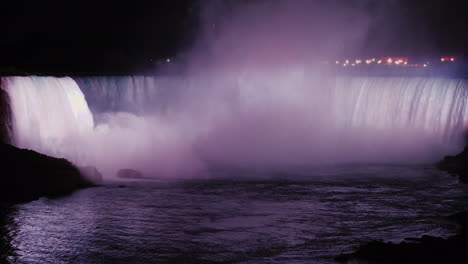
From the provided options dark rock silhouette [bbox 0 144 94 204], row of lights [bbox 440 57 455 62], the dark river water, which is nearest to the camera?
the dark river water

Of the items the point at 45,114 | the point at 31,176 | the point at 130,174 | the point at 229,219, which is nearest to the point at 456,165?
the point at 229,219

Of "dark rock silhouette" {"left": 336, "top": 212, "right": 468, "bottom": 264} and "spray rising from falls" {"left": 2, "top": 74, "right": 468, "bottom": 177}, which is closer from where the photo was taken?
"dark rock silhouette" {"left": 336, "top": 212, "right": 468, "bottom": 264}

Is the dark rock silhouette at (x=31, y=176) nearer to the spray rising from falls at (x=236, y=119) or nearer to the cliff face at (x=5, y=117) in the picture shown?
the cliff face at (x=5, y=117)

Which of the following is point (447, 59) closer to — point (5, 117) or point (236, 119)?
point (236, 119)

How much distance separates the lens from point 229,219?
44.4 ft

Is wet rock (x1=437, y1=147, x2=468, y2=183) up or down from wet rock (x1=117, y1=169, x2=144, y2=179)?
up

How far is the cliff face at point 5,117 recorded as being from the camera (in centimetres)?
1903

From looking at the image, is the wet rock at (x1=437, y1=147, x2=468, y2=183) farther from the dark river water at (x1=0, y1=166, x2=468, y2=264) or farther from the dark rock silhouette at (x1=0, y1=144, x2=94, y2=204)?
the dark rock silhouette at (x1=0, y1=144, x2=94, y2=204)

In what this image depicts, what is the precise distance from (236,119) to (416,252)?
18.8m

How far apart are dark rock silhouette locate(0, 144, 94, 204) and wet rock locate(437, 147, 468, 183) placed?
1052cm

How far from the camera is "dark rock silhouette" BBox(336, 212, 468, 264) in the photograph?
31.5 feet

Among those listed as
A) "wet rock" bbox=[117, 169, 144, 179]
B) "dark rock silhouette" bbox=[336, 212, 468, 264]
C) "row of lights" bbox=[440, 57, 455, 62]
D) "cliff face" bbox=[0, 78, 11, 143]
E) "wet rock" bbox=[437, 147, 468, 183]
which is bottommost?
"dark rock silhouette" bbox=[336, 212, 468, 264]

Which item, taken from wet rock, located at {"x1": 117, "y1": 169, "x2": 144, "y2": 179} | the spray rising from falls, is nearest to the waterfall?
the spray rising from falls

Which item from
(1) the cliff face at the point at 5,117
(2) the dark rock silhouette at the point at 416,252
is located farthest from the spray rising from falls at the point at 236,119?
(2) the dark rock silhouette at the point at 416,252
